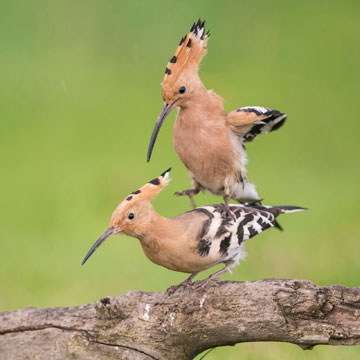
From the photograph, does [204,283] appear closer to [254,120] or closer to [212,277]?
[212,277]

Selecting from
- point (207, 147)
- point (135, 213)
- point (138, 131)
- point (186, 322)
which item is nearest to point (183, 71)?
point (207, 147)

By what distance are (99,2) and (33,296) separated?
17.6 feet

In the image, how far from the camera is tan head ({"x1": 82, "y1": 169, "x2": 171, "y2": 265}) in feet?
11.4

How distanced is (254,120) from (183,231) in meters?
0.58

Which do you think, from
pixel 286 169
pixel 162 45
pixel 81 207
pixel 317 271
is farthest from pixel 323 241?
pixel 162 45

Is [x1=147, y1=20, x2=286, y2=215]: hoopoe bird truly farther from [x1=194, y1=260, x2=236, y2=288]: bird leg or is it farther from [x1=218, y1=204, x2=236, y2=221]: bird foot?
[x1=194, y1=260, x2=236, y2=288]: bird leg

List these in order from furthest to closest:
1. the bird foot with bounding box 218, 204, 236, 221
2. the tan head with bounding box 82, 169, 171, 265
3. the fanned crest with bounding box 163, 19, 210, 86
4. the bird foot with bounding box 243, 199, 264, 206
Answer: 1. the bird foot with bounding box 243, 199, 264, 206
2. the bird foot with bounding box 218, 204, 236, 221
3. the tan head with bounding box 82, 169, 171, 265
4. the fanned crest with bounding box 163, 19, 210, 86

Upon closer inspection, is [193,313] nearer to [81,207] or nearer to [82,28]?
[81,207]

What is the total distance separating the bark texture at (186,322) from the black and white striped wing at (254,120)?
651 mm

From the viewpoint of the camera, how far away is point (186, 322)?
364 centimetres

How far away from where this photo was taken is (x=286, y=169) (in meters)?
8.80

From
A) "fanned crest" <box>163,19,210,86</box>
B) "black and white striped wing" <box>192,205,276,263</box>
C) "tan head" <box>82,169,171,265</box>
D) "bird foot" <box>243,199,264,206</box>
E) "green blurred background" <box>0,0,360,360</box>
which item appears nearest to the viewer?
"fanned crest" <box>163,19,210,86</box>

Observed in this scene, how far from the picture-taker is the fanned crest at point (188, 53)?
11.0ft

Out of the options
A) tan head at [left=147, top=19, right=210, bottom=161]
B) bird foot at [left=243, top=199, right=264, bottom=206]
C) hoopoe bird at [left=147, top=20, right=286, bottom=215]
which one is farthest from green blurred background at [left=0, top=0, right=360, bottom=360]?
tan head at [left=147, top=19, right=210, bottom=161]
